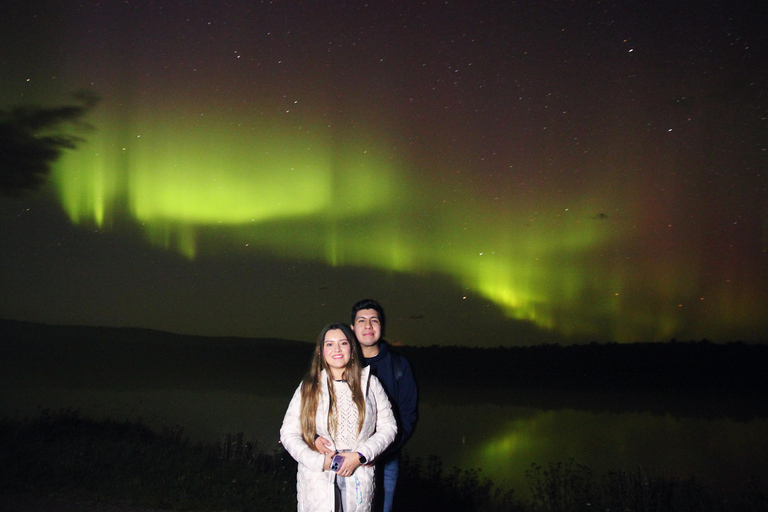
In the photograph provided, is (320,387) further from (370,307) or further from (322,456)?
(370,307)

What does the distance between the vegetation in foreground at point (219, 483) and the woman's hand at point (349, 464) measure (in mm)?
3657

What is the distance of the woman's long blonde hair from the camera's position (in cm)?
268

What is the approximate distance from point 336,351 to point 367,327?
24.5 inches

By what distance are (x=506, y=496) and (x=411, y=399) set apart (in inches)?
234

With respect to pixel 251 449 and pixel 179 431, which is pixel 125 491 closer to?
pixel 251 449

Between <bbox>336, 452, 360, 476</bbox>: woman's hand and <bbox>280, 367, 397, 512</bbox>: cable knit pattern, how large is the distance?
39mm

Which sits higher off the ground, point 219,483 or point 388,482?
point 388,482

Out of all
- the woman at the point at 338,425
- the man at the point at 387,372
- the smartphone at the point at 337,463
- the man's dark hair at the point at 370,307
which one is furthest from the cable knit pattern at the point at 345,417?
the man's dark hair at the point at 370,307

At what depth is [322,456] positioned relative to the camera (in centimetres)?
256

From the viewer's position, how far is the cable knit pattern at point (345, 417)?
269cm

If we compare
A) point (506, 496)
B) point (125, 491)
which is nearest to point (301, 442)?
point (125, 491)

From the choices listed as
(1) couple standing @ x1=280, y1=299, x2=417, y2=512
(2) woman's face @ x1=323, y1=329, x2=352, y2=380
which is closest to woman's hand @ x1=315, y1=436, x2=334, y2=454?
(1) couple standing @ x1=280, y1=299, x2=417, y2=512

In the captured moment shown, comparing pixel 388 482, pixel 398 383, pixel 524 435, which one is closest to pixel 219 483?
pixel 388 482

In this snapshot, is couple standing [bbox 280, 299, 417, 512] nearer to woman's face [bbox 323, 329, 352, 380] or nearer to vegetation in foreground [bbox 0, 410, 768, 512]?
woman's face [bbox 323, 329, 352, 380]
